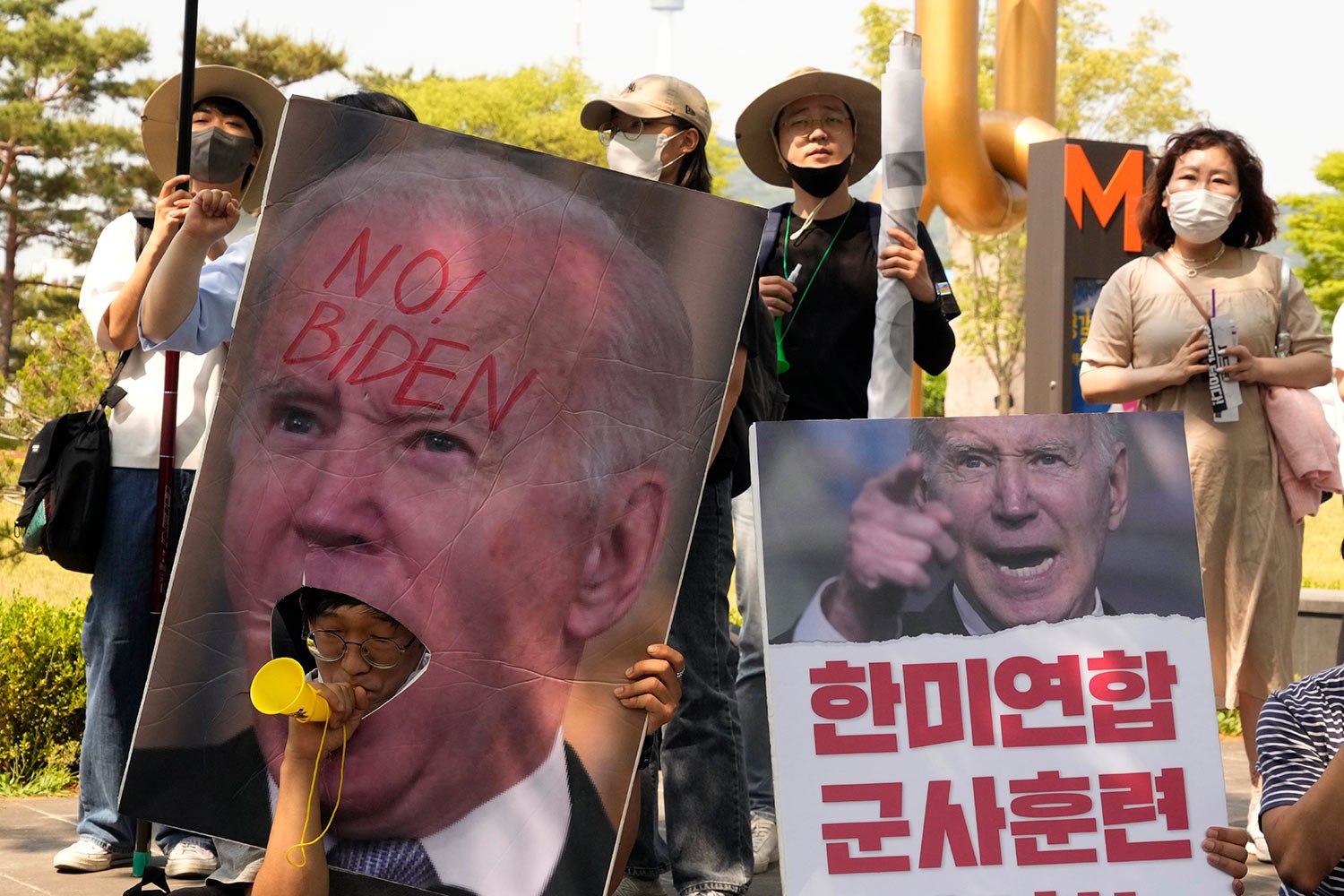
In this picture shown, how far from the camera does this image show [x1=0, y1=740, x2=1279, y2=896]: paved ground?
406 centimetres

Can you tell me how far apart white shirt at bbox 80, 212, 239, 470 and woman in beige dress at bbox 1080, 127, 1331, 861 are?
92.0 inches

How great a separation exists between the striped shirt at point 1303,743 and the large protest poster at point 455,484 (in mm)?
970

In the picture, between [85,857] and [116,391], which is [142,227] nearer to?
[116,391]

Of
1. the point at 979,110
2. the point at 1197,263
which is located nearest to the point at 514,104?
the point at 979,110

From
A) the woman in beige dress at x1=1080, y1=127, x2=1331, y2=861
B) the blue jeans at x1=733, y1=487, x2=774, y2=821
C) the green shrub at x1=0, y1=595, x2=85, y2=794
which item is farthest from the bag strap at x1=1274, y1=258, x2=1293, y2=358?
the green shrub at x1=0, y1=595, x2=85, y2=794

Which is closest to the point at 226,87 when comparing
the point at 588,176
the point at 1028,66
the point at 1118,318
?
the point at 588,176

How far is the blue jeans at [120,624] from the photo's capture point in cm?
403

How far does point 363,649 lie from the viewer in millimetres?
2627

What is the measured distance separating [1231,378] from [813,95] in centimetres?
135

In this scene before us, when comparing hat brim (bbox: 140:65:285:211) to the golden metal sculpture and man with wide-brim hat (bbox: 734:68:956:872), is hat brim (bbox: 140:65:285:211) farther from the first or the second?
the golden metal sculpture

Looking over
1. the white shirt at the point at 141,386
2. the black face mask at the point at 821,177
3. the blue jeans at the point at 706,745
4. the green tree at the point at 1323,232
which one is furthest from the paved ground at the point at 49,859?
the green tree at the point at 1323,232

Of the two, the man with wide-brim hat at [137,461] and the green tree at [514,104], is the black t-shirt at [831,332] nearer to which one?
the man with wide-brim hat at [137,461]

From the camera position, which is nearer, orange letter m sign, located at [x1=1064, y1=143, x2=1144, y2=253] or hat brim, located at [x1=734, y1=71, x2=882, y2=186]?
hat brim, located at [x1=734, y1=71, x2=882, y2=186]

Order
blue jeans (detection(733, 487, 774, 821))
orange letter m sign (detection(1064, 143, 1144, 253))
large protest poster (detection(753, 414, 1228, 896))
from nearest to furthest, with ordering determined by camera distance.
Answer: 1. large protest poster (detection(753, 414, 1228, 896))
2. blue jeans (detection(733, 487, 774, 821))
3. orange letter m sign (detection(1064, 143, 1144, 253))
